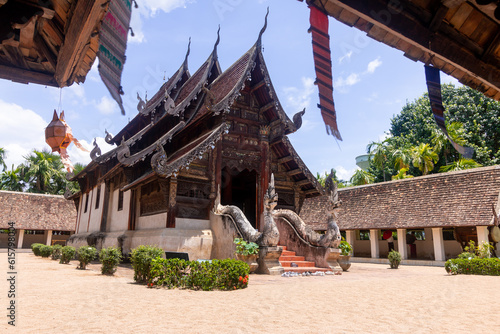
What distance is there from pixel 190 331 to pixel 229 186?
38.2ft

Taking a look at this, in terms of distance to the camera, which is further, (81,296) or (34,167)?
(34,167)

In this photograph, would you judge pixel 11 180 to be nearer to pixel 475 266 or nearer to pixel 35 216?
pixel 35 216

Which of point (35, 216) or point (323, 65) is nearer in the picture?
point (323, 65)

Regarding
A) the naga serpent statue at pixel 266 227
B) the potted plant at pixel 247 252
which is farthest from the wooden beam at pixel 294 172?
the potted plant at pixel 247 252

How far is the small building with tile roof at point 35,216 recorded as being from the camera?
99.3ft

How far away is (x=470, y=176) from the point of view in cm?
1967

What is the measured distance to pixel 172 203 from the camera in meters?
11.7

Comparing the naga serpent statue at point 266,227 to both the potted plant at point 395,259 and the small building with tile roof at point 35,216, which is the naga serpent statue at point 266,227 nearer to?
the potted plant at point 395,259

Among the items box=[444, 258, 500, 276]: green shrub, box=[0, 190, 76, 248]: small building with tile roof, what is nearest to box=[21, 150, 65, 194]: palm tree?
box=[0, 190, 76, 248]: small building with tile roof

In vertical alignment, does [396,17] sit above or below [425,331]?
above

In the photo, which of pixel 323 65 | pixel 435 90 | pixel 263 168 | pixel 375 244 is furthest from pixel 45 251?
pixel 435 90

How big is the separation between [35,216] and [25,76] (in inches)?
1275

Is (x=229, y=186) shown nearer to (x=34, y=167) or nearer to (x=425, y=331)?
(x=425, y=331)

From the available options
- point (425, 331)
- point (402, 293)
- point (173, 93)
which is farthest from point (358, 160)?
point (425, 331)
